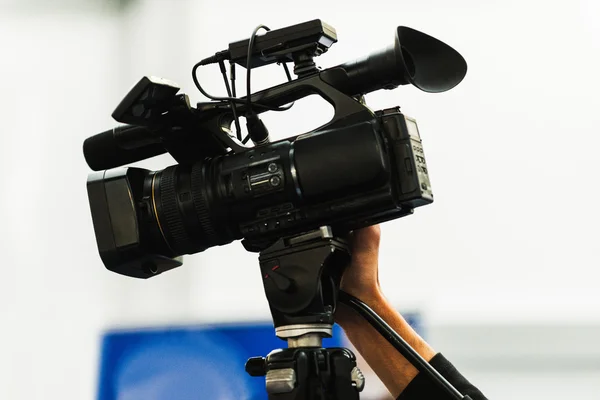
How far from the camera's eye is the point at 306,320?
96 centimetres

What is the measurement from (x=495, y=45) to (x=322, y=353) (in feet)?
3.12

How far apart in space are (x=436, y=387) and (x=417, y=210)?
551mm

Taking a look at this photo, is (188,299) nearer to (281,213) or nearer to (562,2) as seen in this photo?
(281,213)

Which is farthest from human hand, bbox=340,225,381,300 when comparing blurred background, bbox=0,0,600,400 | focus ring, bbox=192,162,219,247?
blurred background, bbox=0,0,600,400

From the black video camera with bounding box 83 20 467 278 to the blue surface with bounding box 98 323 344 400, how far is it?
0.55 metres

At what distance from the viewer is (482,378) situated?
1.51 meters

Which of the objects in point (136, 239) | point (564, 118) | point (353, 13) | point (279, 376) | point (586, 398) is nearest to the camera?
point (279, 376)

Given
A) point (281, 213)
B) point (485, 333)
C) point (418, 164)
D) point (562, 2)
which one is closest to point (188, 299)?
point (485, 333)

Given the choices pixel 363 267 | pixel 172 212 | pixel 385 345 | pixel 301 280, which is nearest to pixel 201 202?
pixel 172 212

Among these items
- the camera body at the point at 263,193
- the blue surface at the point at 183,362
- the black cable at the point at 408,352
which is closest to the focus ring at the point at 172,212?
the camera body at the point at 263,193

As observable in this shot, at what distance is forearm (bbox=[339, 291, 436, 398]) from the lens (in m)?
1.19

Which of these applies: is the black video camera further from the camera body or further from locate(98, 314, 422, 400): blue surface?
locate(98, 314, 422, 400): blue surface

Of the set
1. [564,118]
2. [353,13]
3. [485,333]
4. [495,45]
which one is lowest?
[485,333]

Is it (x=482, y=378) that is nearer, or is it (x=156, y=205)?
(x=156, y=205)
